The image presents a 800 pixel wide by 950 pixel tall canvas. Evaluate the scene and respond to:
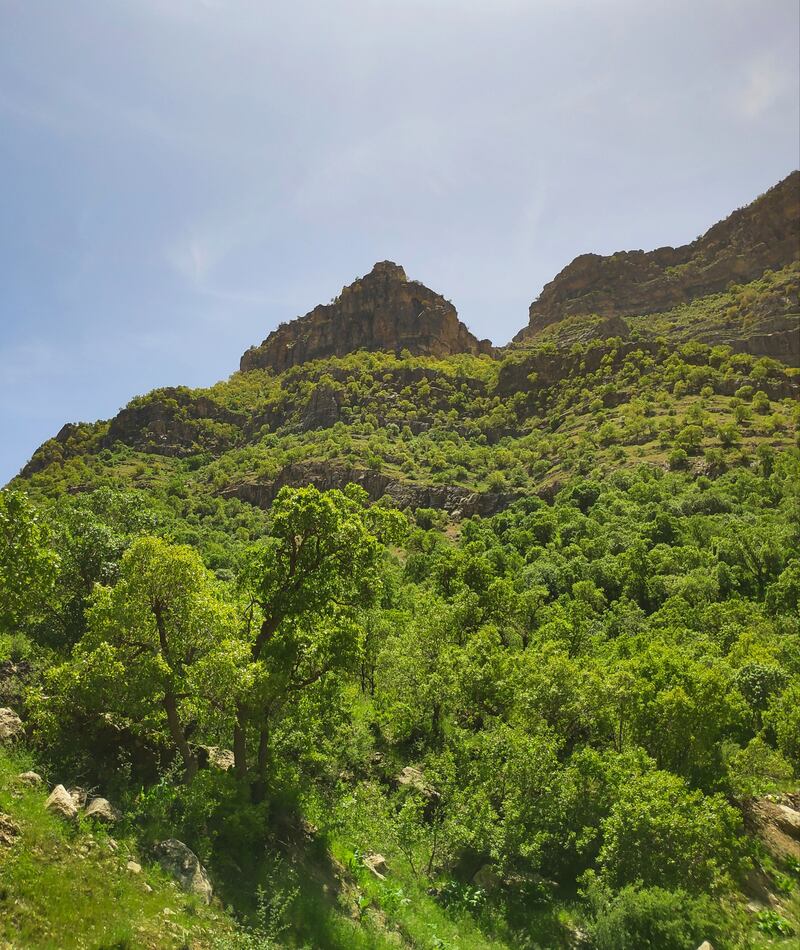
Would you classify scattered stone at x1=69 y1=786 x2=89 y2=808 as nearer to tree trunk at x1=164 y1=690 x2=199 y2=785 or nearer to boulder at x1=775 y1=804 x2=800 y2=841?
tree trunk at x1=164 y1=690 x2=199 y2=785

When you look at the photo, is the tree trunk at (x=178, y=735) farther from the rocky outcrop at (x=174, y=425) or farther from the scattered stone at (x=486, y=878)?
the rocky outcrop at (x=174, y=425)

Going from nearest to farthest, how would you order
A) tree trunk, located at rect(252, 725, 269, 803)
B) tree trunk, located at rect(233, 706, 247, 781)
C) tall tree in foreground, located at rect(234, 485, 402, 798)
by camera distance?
tree trunk, located at rect(233, 706, 247, 781), tree trunk, located at rect(252, 725, 269, 803), tall tree in foreground, located at rect(234, 485, 402, 798)

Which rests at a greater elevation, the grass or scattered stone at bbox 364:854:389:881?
the grass

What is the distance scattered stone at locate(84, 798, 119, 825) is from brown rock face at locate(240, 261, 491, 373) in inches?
5863

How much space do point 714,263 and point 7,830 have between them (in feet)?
710

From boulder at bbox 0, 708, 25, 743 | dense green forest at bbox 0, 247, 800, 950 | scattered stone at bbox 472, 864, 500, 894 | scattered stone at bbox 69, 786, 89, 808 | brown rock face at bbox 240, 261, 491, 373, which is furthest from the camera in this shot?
brown rock face at bbox 240, 261, 491, 373

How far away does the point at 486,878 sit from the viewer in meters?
16.8

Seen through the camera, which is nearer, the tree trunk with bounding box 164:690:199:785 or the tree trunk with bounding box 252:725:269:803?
the tree trunk with bounding box 164:690:199:785

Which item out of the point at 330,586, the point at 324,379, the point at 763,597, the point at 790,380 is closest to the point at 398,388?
the point at 324,379

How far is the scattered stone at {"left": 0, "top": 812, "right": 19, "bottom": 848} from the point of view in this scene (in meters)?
8.83

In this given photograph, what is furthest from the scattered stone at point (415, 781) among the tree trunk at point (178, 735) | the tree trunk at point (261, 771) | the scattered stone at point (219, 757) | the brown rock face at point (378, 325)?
the brown rock face at point (378, 325)

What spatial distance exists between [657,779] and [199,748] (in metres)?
12.9

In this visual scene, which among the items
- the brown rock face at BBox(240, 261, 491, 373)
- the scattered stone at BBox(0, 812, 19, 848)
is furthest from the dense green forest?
the brown rock face at BBox(240, 261, 491, 373)

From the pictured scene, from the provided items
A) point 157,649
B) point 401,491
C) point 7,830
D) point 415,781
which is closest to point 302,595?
point 157,649
